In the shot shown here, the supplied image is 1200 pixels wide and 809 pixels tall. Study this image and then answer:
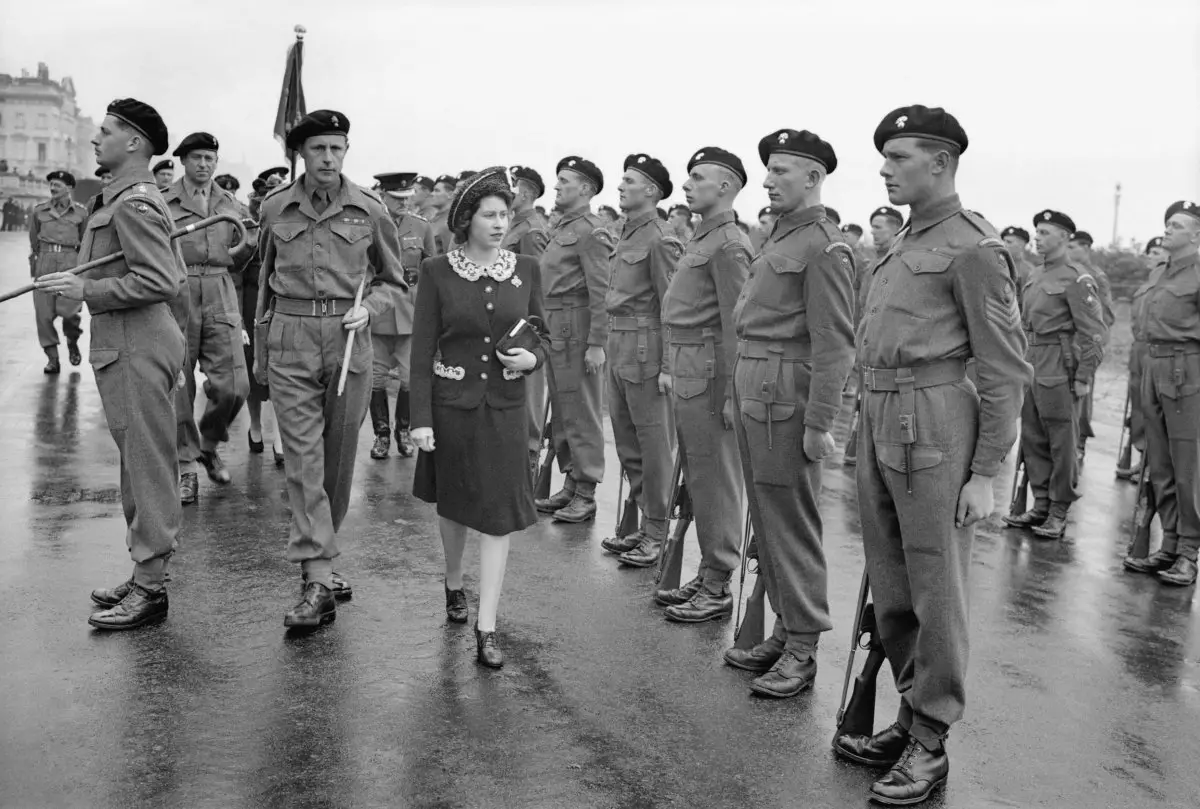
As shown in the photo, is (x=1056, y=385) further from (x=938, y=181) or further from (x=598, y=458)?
(x=938, y=181)

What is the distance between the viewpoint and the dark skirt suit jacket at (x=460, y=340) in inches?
203

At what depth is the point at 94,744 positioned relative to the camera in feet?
13.5

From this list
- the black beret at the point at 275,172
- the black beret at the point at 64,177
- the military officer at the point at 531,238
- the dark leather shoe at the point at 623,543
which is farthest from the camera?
the black beret at the point at 64,177

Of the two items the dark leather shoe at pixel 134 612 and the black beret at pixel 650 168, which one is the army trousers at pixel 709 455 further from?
the dark leather shoe at pixel 134 612

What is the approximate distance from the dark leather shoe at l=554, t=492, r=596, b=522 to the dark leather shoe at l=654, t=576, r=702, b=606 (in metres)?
1.95

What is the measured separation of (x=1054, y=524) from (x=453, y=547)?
534 centimetres

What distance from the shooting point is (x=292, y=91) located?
845 cm

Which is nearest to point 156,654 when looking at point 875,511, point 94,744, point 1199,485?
point 94,744

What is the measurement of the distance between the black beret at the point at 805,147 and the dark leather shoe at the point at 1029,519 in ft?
15.9

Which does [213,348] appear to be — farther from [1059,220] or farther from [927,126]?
[1059,220]

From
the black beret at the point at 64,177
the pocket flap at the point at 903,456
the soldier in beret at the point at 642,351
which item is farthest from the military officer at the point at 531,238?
the black beret at the point at 64,177

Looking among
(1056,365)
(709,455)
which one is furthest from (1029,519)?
(709,455)

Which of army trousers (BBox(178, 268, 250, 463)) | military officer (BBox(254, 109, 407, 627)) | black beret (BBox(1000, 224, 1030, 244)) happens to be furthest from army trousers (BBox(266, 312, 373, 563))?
black beret (BBox(1000, 224, 1030, 244))

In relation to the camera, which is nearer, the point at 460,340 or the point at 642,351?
the point at 460,340
